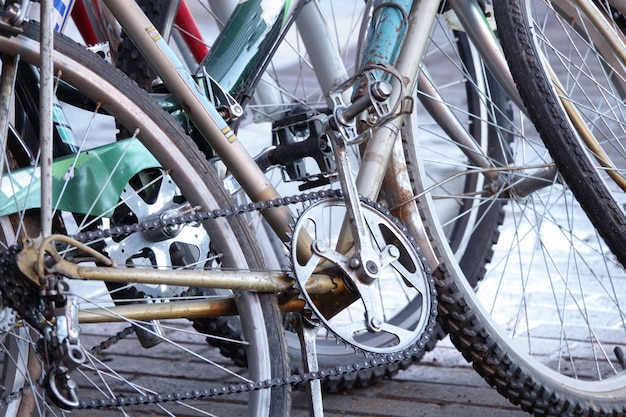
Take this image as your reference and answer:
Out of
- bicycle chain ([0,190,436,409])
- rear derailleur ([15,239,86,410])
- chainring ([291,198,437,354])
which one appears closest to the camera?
rear derailleur ([15,239,86,410])

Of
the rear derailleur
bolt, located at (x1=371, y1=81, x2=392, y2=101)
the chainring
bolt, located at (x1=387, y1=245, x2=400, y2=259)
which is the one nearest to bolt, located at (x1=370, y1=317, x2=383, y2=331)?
the chainring

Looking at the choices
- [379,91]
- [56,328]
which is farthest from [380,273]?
[56,328]

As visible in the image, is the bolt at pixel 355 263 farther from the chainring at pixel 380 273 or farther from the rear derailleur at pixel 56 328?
the rear derailleur at pixel 56 328

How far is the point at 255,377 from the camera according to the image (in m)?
1.61

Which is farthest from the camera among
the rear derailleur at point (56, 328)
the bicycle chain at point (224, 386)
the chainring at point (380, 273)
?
the chainring at point (380, 273)

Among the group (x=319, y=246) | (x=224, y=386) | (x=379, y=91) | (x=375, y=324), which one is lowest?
(x=224, y=386)

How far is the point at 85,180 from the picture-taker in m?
1.61

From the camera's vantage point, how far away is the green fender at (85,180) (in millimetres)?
1534

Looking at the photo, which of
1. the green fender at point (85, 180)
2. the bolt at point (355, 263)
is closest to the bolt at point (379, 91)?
the bolt at point (355, 263)

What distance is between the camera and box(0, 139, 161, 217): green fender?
5.03ft

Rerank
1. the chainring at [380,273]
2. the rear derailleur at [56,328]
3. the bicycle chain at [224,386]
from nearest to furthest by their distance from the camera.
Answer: the rear derailleur at [56,328] → the bicycle chain at [224,386] → the chainring at [380,273]

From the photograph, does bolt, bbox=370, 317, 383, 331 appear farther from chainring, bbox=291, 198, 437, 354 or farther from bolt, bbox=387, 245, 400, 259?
bolt, bbox=387, 245, 400, 259

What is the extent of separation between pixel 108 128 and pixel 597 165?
156 inches

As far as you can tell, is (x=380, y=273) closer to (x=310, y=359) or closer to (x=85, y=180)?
(x=310, y=359)
